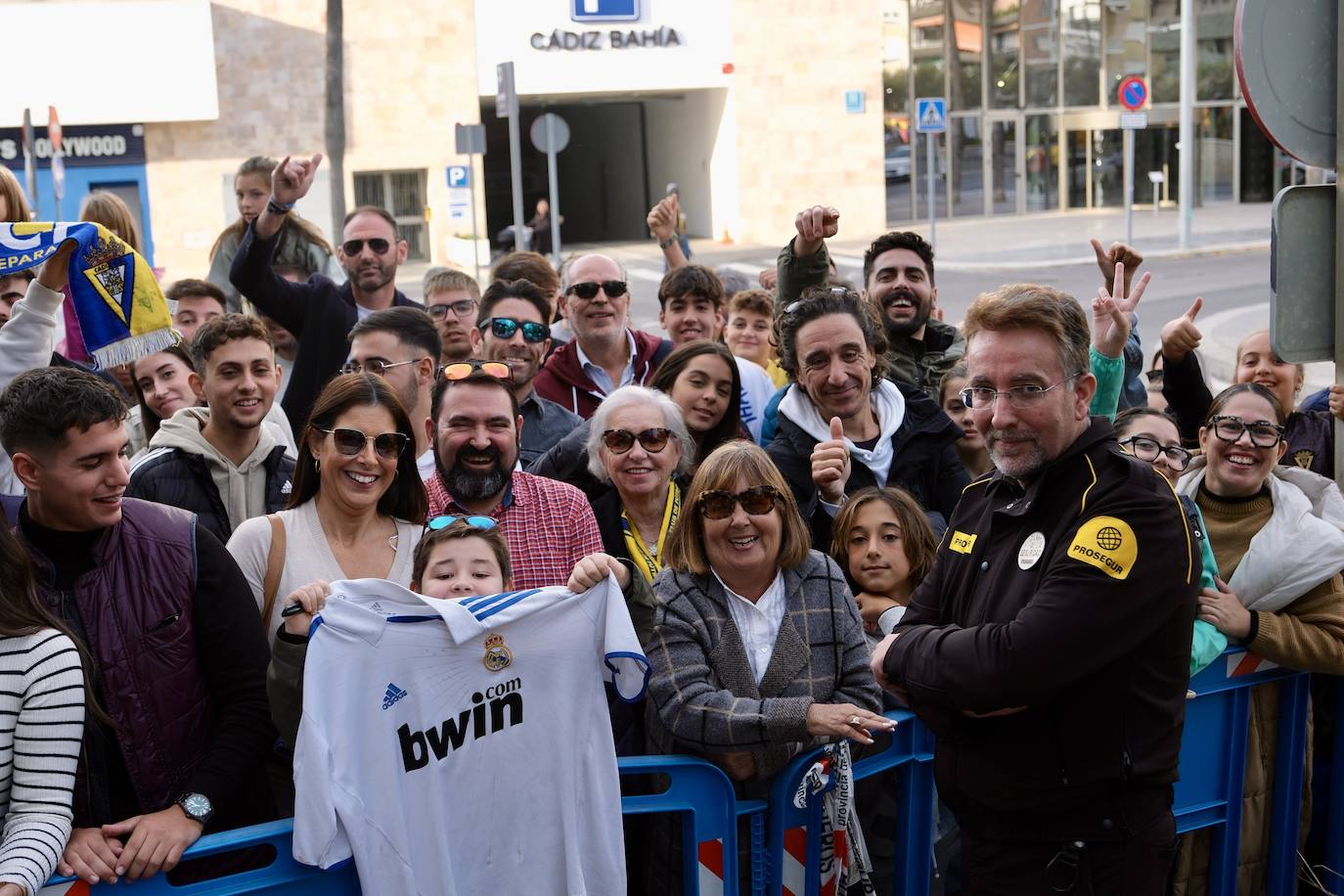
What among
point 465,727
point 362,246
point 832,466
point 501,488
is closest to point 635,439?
point 501,488

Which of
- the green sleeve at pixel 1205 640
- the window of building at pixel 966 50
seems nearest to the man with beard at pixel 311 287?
the green sleeve at pixel 1205 640

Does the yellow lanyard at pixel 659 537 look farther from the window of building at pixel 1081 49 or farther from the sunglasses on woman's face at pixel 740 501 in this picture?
the window of building at pixel 1081 49

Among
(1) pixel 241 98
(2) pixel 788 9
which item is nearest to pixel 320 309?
(1) pixel 241 98

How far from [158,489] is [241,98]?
28.4 meters

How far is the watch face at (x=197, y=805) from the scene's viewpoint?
132 inches

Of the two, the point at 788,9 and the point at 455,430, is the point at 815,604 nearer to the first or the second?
the point at 455,430

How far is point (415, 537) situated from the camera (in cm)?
424

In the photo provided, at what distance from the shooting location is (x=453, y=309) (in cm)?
714

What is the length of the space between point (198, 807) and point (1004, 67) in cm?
3922

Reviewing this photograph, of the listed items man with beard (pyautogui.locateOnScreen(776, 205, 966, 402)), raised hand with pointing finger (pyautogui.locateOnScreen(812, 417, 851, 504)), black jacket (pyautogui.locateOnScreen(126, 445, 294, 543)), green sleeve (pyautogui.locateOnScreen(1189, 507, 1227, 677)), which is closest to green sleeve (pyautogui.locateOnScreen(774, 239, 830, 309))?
man with beard (pyautogui.locateOnScreen(776, 205, 966, 402))

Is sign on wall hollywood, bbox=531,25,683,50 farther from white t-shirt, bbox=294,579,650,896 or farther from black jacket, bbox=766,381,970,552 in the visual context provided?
white t-shirt, bbox=294,579,650,896

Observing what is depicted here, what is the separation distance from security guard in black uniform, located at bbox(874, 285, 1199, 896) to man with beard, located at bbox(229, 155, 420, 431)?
3.89 m

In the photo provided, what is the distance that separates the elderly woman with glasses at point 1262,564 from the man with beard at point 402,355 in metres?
2.96

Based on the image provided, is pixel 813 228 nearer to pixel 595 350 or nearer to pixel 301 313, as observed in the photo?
pixel 595 350
